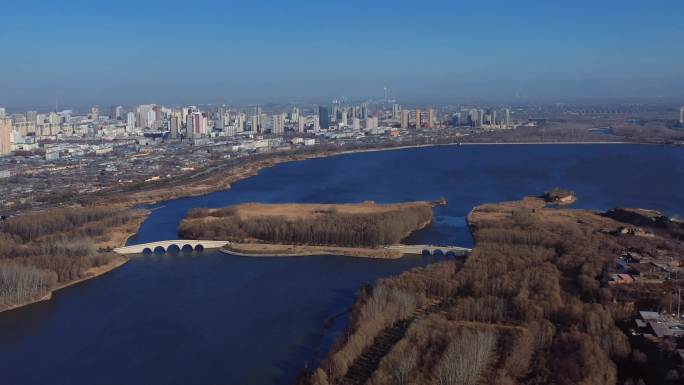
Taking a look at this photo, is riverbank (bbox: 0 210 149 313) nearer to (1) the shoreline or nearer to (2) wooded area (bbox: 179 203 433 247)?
(1) the shoreline

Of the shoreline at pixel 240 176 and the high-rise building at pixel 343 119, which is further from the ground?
the high-rise building at pixel 343 119

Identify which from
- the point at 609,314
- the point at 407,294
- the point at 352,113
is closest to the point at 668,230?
the point at 609,314

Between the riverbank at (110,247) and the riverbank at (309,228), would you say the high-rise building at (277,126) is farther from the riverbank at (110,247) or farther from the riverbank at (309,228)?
the riverbank at (309,228)

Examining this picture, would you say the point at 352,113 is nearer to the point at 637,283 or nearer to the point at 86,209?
the point at 86,209

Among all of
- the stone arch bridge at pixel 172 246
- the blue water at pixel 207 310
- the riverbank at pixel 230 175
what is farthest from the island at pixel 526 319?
the riverbank at pixel 230 175

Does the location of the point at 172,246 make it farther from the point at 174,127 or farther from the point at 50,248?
the point at 174,127

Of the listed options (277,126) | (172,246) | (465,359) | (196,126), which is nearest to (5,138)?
(196,126)

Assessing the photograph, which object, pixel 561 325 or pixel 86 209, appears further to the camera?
pixel 86 209
